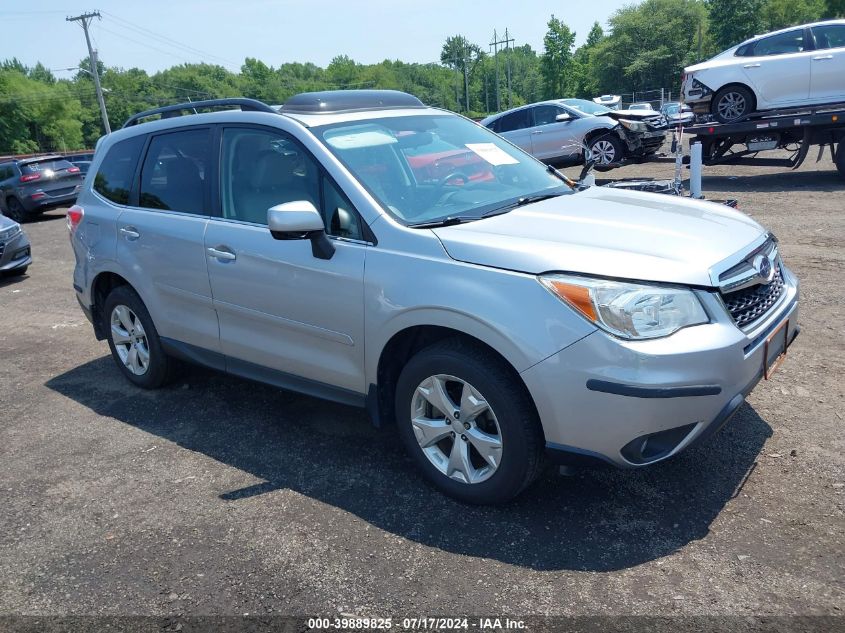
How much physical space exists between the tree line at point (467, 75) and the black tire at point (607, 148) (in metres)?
50.7

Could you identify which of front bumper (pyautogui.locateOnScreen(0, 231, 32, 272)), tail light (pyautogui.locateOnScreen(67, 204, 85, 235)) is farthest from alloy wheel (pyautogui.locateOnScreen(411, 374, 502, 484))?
front bumper (pyautogui.locateOnScreen(0, 231, 32, 272))

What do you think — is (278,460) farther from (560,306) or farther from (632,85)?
(632,85)

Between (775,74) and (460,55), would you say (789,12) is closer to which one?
(460,55)

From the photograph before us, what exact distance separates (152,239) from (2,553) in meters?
2.10

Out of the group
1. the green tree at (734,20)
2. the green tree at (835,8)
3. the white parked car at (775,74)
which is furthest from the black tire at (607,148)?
the green tree at (734,20)

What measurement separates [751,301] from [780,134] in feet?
34.1

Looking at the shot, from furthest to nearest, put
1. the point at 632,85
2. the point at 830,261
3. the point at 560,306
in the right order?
the point at 632,85 → the point at 830,261 → the point at 560,306

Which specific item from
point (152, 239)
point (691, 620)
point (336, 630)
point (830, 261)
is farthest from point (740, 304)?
point (830, 261)

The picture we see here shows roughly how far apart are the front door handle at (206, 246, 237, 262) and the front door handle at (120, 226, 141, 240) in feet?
2.92

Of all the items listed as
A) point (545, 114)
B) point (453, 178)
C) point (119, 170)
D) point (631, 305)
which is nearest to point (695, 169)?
point (453, 178)

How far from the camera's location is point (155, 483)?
3.96 metres

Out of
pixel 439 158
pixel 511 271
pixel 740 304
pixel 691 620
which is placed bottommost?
pixel 691 620

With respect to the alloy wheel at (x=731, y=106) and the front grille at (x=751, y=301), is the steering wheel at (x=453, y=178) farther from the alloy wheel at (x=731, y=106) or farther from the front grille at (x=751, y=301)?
the alloy wheel at (x=731, y=106)

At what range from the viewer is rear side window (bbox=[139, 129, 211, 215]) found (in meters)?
4.47
